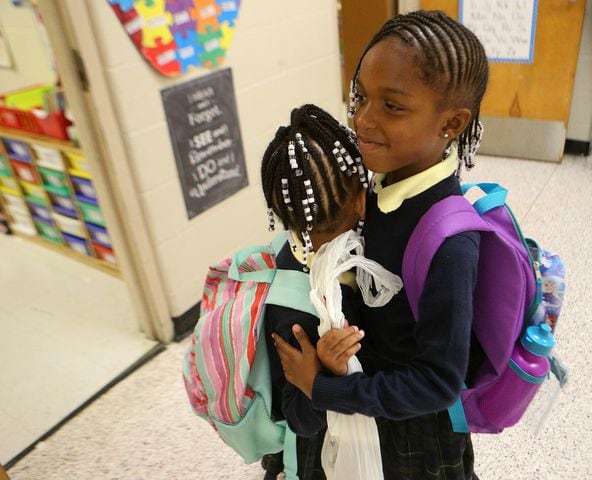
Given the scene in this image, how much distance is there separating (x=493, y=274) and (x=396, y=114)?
259 millimetres

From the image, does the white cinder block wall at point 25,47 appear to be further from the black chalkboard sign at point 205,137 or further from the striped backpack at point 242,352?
the striped backpack at point 242,352

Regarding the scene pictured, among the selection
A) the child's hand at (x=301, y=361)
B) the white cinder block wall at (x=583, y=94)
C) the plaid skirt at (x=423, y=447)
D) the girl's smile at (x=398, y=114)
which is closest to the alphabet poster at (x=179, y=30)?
the girl's smile at (x=398, y=114)

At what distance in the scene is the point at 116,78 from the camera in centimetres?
152

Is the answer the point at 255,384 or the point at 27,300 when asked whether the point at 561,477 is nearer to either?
the point at 255,384

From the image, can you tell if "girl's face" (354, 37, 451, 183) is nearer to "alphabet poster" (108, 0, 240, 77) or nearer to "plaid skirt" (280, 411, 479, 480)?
"plaid skirt" (280, 411, 479, 480)

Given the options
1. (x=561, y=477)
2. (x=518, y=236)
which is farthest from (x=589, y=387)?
(x=518, y=236)

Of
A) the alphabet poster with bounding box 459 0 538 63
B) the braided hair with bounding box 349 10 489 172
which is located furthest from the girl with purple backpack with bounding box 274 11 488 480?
the alphabet poster with bounding box 459 0 538 63

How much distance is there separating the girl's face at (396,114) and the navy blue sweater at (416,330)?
0.06 metres

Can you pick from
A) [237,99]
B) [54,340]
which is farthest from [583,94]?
[54,340]

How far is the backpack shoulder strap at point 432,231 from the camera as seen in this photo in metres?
0.63

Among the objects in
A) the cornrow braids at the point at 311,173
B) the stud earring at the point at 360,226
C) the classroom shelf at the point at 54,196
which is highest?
the cornrow braids at the point at 311,173

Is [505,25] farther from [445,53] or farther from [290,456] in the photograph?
[290,456]

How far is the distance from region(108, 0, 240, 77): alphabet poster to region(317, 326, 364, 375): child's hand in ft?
4.06

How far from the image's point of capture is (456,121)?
65cm
